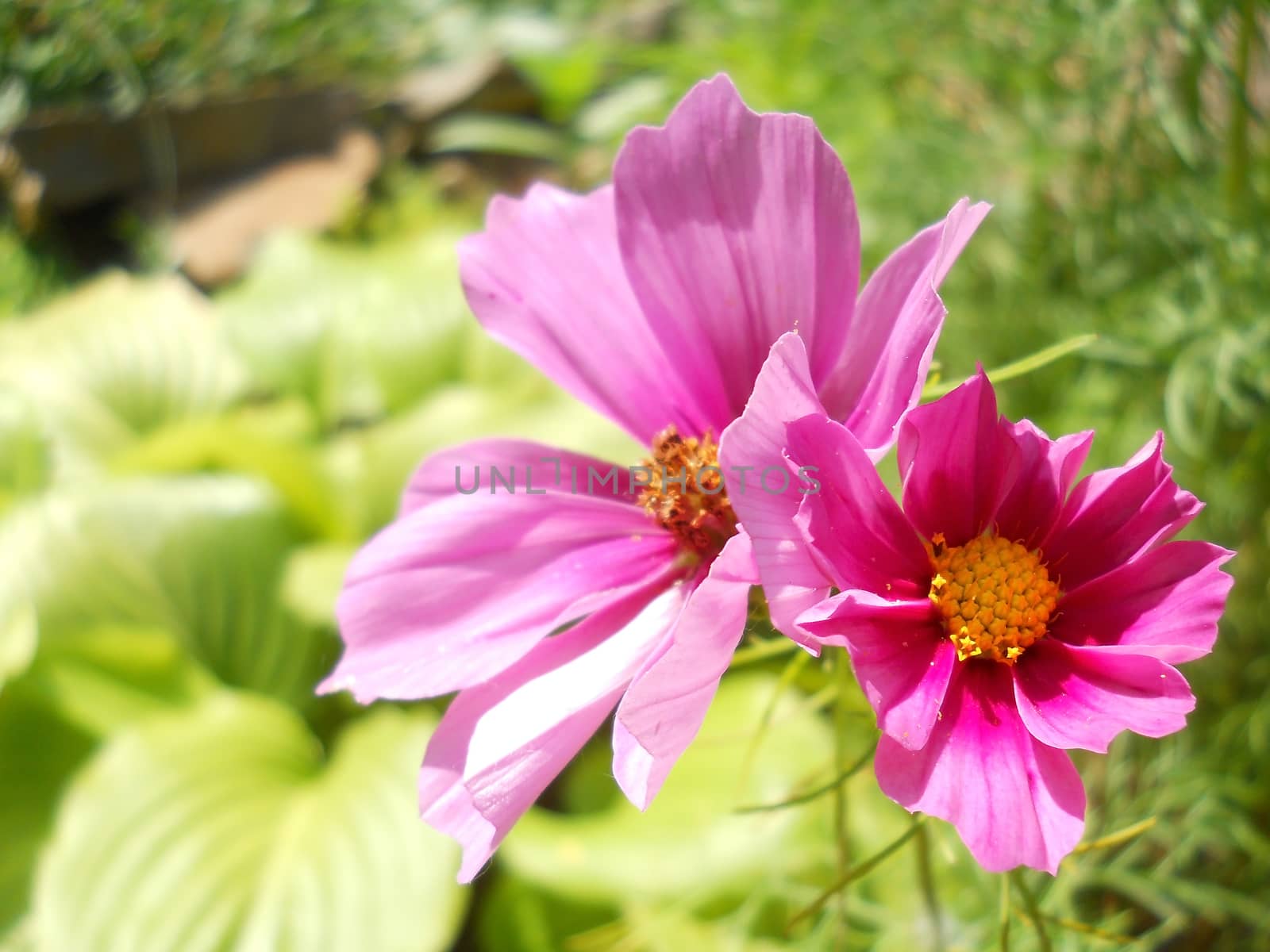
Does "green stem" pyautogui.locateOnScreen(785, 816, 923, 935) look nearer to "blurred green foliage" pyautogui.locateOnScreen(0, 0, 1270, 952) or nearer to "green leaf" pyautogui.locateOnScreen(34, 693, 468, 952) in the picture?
"blurred green foliage" pyautogui.locateOnScreen(0, 0, 1270, 952)

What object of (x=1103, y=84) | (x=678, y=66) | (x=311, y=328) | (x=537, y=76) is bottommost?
(x=311, y=328)

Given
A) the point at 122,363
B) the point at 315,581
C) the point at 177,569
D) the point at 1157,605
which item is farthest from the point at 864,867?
the point at 122,363

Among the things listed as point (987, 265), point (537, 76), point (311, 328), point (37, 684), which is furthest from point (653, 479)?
point (537, 76)

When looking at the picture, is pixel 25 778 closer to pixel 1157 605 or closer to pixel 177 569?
pixel 177 569

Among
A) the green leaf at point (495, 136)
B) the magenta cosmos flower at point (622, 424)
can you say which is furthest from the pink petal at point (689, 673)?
the green leaf at point (495, 136)

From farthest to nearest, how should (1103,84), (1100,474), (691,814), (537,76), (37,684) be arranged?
1. (537,76)
2. (37,684)
3. (691,814)
4. (1103,84)
5. (1100,474)

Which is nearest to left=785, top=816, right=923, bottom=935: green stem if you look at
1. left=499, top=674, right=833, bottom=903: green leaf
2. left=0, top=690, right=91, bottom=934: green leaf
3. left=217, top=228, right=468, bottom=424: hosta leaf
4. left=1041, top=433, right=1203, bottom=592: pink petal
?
left=1041, top=433, right=1203, bottom=592: pink petal

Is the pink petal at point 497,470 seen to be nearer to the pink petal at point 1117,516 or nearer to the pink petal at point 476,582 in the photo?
the pink petal at point 476,582

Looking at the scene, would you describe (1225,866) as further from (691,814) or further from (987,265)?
(987,265)
